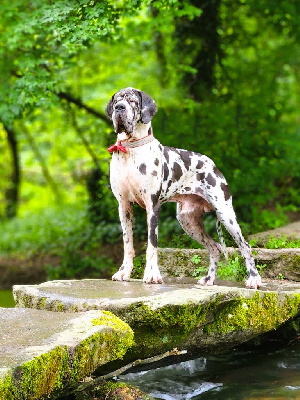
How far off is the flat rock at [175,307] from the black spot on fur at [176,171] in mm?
1086

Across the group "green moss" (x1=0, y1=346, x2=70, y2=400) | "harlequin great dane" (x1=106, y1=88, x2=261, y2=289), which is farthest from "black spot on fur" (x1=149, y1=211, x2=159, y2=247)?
"green moss" (x1=0, y1=346, x2=70, y2=400)

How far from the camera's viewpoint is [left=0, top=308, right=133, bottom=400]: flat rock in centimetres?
363

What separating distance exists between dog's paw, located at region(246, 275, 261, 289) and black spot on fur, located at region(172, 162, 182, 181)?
1.28 metres

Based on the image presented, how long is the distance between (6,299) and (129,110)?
5882 millimetres

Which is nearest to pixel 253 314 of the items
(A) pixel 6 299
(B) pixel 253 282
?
(B) pixel 253 282

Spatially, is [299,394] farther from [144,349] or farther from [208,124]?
[208,124]

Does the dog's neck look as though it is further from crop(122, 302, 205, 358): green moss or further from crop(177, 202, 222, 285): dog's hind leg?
crop(122, 302, 205, 358): green moss

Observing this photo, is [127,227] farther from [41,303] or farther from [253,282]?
[253,282]

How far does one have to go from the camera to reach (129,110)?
532 centimetres

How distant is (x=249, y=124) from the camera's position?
1203cm

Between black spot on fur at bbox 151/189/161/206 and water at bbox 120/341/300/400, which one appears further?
black spot on fur at bbox 151/189/161/206

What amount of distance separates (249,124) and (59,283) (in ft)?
24.0

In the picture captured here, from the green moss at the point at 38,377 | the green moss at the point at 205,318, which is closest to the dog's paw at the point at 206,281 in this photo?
the green moss at the point at 205,318

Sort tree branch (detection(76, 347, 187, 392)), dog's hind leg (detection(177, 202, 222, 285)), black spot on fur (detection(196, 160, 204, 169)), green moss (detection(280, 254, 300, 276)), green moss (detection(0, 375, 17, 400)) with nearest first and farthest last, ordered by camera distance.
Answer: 1. green moss (detection(0, 375, 17, 400))
2. tree branch (detection(76, 347, 187, 392))
3. black spot on fur (detection(196, 160, 204, 169))
4. dog's hind leg (detection(177, 202, 222, 285))
5. green moss (detection(280, 254, 300, 276))
